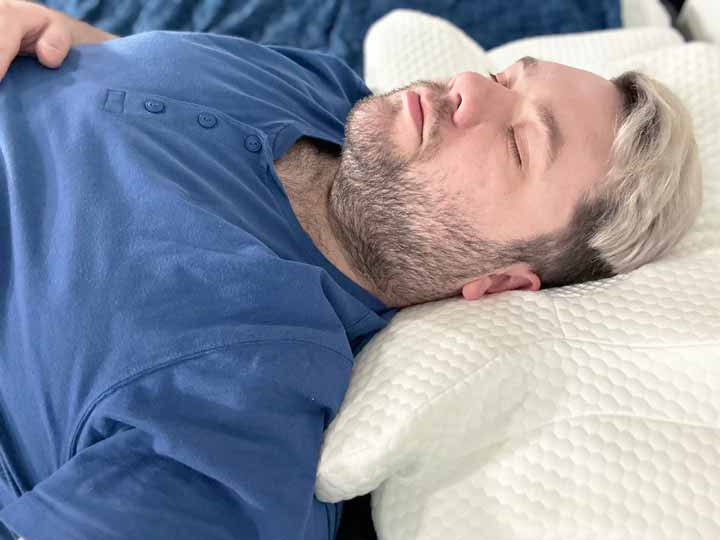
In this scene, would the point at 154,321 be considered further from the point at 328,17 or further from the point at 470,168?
the point at 328,17

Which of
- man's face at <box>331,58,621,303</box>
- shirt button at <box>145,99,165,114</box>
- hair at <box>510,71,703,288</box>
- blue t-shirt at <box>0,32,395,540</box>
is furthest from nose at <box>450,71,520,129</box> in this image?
shirt button at <box>145,99,165,114</box>

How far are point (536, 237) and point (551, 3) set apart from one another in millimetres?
863

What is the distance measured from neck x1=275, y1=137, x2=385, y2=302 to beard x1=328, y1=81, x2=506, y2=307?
2cm

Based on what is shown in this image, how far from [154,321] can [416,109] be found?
491mm

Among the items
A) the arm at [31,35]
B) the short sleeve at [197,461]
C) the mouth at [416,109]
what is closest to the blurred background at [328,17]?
the arm at [31,35]

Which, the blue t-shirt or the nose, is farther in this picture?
the nose

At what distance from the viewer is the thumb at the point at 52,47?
980mm

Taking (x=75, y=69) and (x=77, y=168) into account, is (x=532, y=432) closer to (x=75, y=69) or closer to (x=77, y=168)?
(x=77, y=168)

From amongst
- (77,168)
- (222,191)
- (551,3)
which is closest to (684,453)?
(222,191)

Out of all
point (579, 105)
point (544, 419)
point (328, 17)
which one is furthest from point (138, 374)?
point (328, 17)

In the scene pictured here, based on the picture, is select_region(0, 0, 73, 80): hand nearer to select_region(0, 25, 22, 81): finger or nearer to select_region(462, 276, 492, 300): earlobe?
select_region(0, 25, 22, 81): finger

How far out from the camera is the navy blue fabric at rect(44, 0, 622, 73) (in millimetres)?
1468

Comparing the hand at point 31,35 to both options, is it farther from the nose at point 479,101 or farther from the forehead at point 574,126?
the forehead at point 574,126

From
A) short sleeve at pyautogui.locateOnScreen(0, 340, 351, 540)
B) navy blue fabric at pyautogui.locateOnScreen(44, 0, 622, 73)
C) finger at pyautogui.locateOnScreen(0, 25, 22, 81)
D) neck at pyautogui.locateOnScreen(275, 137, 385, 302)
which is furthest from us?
navy blue fabric at pyautogui.locateOnScreen(44, 0, 622, 73)
